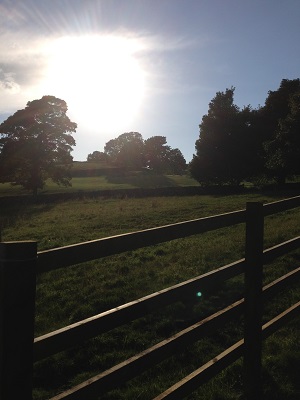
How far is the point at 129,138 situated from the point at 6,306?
128750mm

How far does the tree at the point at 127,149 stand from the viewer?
375 ft

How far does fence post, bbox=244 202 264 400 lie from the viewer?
3.55 m

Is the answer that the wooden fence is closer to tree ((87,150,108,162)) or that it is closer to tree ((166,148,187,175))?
tree ((166,148,187,175))

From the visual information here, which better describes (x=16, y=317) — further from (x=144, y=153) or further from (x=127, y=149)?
(x=144, y=153)

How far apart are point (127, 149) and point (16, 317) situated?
11837 centimetres

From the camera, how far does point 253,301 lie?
3605 mm

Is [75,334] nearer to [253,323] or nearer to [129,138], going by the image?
[253,323]

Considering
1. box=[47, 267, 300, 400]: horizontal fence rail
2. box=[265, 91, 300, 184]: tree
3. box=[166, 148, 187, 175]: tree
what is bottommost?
box=[47, 267, 300, 400]: horizontal fence rail

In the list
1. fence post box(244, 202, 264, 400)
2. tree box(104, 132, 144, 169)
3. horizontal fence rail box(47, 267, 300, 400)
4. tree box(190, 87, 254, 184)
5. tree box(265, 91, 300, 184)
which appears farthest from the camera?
Result: tree box(104, 132, 144, 169)

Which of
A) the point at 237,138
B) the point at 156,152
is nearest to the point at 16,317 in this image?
the point at 237,138

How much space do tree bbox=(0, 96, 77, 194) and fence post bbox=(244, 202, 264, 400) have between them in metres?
41.5

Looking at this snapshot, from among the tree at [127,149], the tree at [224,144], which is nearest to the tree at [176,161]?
the tree at [127,149]

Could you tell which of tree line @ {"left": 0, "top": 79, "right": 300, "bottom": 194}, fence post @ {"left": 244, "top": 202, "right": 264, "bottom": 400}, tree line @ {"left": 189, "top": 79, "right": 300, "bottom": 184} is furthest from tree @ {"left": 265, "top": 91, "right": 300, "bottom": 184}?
fence post @ {"left": 244, "top": 202, "right": 264, "bottom": 400}

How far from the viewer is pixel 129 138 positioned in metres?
129
